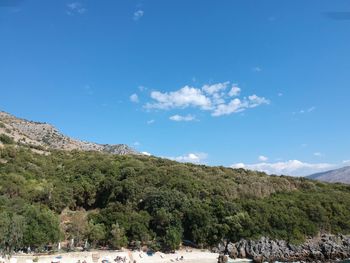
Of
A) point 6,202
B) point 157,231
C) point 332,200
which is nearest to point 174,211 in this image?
point 157,231

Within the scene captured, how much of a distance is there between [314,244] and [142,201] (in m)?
34.8

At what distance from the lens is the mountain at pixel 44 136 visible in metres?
134

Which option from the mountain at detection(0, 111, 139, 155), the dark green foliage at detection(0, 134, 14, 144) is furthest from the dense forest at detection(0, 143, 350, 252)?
the mountain at detection(0, 111, 139, 155)

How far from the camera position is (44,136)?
151 m

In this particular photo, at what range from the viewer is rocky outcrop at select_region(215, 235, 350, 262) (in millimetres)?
69062

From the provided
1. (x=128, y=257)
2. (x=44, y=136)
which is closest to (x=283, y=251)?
(x=128, y=257)

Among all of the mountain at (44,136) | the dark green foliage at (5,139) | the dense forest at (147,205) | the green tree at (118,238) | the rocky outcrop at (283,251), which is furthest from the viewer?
the mountain at (44,136)

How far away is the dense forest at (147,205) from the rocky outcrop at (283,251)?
1.94 meters

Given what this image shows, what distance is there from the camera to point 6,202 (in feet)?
227

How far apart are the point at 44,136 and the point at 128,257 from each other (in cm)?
10101

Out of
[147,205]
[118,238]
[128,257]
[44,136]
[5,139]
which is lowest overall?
[128,257]

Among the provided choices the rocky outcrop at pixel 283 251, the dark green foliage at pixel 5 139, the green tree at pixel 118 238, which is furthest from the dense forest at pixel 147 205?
the dark green foliage at pixel 5 139

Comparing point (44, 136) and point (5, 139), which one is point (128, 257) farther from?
point (44, 136)

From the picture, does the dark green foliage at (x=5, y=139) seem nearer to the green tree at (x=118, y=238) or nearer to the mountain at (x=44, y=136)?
the mountain at (x=44, y=136)
